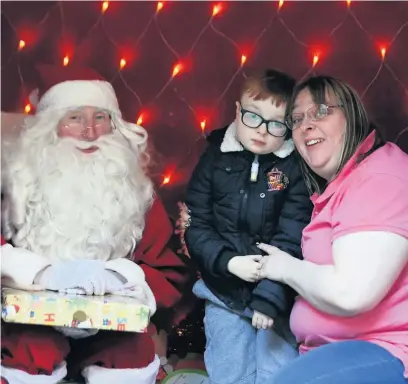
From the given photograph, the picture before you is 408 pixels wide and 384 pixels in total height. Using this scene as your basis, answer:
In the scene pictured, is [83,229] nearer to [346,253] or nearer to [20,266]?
[20,266]

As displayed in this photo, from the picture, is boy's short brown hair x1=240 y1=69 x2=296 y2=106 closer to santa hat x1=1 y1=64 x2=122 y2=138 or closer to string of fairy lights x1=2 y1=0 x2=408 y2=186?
string of fairy lights x1=2 y1=0 x2=408 y2=186

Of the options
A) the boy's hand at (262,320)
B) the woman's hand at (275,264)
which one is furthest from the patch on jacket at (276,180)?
the boy's hand at (262,320)

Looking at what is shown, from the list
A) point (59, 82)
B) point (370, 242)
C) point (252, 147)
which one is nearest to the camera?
point (370, 242)

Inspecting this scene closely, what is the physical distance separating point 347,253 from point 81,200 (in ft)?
1.81

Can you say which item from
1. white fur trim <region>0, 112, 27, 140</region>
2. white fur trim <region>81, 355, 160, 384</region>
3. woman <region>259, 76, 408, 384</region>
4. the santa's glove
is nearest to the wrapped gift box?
the santa's glove

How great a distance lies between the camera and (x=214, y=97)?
1.57 m

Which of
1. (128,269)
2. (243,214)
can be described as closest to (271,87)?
(243,214)

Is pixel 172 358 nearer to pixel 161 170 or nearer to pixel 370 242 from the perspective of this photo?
pixel 161 170

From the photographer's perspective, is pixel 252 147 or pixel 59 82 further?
pixel 59 82

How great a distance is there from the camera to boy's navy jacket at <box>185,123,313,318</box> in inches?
52.8

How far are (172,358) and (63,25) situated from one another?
0.79 metres

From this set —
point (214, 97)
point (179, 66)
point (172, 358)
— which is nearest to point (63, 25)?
point (179, 66)

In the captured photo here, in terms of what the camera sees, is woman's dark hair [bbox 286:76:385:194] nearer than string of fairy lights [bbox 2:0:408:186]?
Yes

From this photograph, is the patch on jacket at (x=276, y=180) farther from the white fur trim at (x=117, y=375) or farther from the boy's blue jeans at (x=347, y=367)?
the white fur trim at (x=117, y=375)
